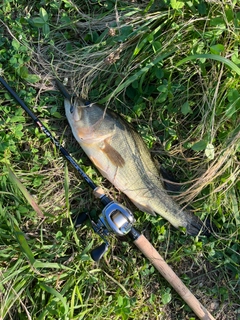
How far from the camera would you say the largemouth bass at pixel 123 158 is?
9.45 feet

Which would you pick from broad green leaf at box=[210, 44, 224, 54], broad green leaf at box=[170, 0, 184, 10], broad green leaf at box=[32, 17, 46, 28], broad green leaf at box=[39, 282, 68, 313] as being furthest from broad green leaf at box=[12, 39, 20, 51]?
broad green leaf at box=[39, 282, 68, 313]

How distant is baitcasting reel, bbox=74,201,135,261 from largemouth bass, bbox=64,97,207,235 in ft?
0.82

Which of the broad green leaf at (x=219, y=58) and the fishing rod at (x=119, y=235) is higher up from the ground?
the broad green leaf at (x=219, y=58)

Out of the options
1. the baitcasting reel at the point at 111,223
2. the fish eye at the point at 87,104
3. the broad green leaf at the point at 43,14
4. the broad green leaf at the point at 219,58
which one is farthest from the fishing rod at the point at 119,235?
the broad green leaf at the point at 219,58

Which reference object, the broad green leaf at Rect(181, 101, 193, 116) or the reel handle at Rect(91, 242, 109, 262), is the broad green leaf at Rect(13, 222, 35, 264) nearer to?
the reel handle at Rect(91, 242, 109, 262)

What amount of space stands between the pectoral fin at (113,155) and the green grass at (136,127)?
0.19 m

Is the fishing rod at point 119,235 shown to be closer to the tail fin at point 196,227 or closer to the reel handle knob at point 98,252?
the reel handle knob at point 98,252

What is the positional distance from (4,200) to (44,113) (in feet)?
2.31

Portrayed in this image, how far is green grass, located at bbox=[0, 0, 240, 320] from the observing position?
9.26 ft

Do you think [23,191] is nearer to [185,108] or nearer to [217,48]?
[185,108]

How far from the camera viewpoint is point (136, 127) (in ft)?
10.1

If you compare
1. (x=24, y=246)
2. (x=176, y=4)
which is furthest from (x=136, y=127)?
(x=24, y=246)

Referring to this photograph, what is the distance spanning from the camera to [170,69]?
295 centimetres

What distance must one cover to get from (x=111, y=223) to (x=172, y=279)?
2.10ft
